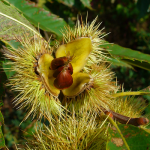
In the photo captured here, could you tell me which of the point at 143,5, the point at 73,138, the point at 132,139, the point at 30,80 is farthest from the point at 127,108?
the point at 143,5

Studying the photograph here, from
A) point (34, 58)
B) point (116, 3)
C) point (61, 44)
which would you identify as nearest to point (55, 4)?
point (61, 44)

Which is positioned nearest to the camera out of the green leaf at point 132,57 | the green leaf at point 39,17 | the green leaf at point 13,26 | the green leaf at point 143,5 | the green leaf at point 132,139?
the green leaf at point 132,139

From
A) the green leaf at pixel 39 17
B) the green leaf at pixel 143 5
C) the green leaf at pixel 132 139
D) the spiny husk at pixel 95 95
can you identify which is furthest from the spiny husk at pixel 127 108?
the green leaf at pixel 143 5

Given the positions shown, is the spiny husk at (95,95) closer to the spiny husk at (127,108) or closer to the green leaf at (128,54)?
the spiny husk at (127,108)

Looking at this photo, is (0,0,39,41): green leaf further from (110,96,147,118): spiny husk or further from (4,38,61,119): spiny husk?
(110,96,147,118): spiny husk

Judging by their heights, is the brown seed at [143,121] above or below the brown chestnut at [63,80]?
below

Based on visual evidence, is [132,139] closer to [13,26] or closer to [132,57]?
[132,57]

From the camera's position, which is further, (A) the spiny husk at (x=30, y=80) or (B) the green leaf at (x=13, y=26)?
(B) the green leaf at (x=13, y=26)

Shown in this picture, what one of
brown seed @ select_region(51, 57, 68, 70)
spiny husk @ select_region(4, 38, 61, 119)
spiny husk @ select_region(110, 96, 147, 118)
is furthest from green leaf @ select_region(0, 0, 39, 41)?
spiny husk @ select_region(110, 96, 147, 118)
